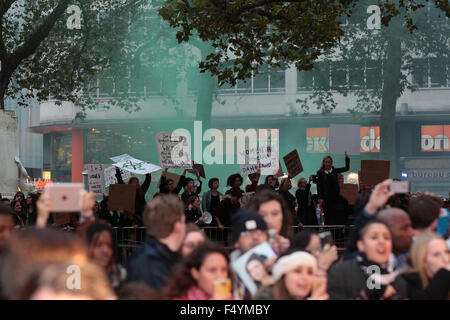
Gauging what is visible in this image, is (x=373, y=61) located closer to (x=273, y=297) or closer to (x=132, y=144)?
(x=132, y=144)

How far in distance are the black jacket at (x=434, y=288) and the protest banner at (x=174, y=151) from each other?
9731 millimetres

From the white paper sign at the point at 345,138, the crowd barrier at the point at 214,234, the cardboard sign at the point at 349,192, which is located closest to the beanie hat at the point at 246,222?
the crowd barrier at the point at 214,234

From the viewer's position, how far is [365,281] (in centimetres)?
462

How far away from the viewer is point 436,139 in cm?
4156

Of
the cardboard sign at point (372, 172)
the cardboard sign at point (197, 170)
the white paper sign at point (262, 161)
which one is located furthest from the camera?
the cardboard sign at point (197, 170)

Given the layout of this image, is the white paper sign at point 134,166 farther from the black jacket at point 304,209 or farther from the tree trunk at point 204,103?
the tree trunk at point 204,103

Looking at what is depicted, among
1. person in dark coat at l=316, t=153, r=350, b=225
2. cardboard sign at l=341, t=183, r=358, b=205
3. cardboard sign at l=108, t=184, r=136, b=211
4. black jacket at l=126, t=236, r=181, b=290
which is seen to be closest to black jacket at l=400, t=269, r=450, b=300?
black jacket at l=126, t=236, r=181, b=290

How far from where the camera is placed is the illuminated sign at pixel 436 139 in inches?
1625

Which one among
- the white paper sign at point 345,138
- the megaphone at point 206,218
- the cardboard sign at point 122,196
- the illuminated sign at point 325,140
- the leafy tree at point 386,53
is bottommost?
the megaphone at point 206,218

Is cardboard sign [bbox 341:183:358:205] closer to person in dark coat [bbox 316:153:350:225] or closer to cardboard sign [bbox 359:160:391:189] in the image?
cardboard sign [bbox 359:160:391:189]

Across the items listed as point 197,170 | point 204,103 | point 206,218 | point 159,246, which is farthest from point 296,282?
point 204,103

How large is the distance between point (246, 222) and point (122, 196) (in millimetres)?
6898

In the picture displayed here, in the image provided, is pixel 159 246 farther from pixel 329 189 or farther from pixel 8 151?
pixel 8 151

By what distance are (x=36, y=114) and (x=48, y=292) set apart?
50.2 m
